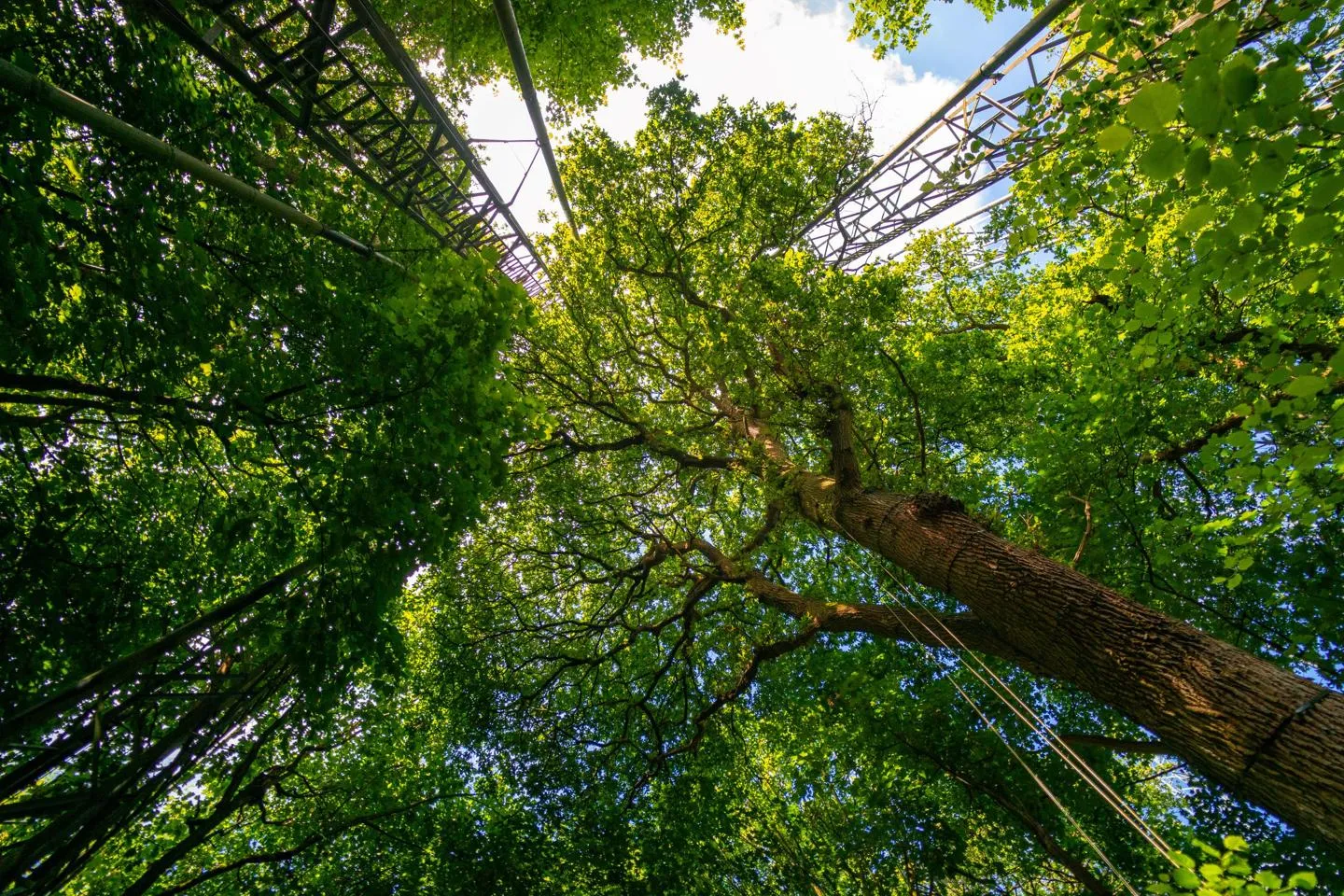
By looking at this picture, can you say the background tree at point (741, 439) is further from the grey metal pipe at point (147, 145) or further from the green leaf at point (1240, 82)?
the grey metal pipe at point (147, 145)

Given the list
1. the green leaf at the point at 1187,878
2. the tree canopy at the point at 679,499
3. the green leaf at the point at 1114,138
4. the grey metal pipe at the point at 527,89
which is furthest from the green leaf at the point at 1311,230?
the grey metal pipe at the point at 527,89

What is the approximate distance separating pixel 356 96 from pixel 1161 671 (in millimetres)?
11201

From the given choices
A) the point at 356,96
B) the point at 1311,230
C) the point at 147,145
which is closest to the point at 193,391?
the point at 147,145

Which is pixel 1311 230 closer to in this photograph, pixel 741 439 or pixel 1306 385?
pixel 1306 385

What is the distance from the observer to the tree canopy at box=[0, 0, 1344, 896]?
2445 millimetres

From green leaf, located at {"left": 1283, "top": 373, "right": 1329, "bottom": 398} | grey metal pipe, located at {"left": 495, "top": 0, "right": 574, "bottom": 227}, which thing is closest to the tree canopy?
green leaf, located at {"left": 1283, "top": 373, "right": 1329, "bottom": 398}

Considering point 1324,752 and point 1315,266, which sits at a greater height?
point 1315,266

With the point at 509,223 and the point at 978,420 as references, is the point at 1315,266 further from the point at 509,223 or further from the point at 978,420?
the point at 509,223

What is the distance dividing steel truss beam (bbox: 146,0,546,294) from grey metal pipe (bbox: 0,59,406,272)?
136 cm

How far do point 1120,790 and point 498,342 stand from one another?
830 centimetres

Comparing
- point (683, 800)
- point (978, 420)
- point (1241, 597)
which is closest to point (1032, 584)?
point (1241, 597)

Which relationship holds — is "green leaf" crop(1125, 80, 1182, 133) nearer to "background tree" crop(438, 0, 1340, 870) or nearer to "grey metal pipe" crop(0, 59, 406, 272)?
"background tree" crop(438, 0, 1340, 870)

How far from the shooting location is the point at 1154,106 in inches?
50.5

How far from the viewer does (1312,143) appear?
1.67m
